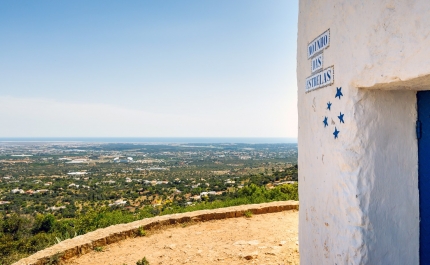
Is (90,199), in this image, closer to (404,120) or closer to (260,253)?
(260,253)

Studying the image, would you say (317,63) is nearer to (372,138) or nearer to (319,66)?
(319,66)

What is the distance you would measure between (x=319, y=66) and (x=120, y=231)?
3963 mm

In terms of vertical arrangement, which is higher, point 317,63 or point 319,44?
point 319,44

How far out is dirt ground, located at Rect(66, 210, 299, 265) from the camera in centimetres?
409

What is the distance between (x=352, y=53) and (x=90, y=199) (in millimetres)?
25872

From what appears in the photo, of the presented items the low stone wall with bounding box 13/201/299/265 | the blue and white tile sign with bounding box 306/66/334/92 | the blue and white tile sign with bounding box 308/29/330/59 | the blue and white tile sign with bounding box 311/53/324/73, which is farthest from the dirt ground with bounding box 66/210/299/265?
the blue and white tile sign with bounding box 308/29/330/59

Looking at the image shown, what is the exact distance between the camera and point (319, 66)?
2.61 m

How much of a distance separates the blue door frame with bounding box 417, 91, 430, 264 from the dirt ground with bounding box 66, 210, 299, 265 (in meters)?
2.01

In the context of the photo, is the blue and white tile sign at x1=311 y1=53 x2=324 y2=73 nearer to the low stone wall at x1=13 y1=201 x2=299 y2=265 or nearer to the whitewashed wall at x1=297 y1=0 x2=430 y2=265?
the whitewashed wall at x1=297 y1=0 x2=430 y2=265

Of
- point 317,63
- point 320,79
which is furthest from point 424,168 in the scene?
point 317,63

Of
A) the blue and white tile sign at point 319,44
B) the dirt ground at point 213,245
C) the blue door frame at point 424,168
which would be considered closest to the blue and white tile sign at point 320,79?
the blue and white tile sign at point 319,44

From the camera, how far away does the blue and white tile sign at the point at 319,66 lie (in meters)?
2.43

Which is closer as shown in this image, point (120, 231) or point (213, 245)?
point (213, 245)

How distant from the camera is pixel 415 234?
2127 mm
